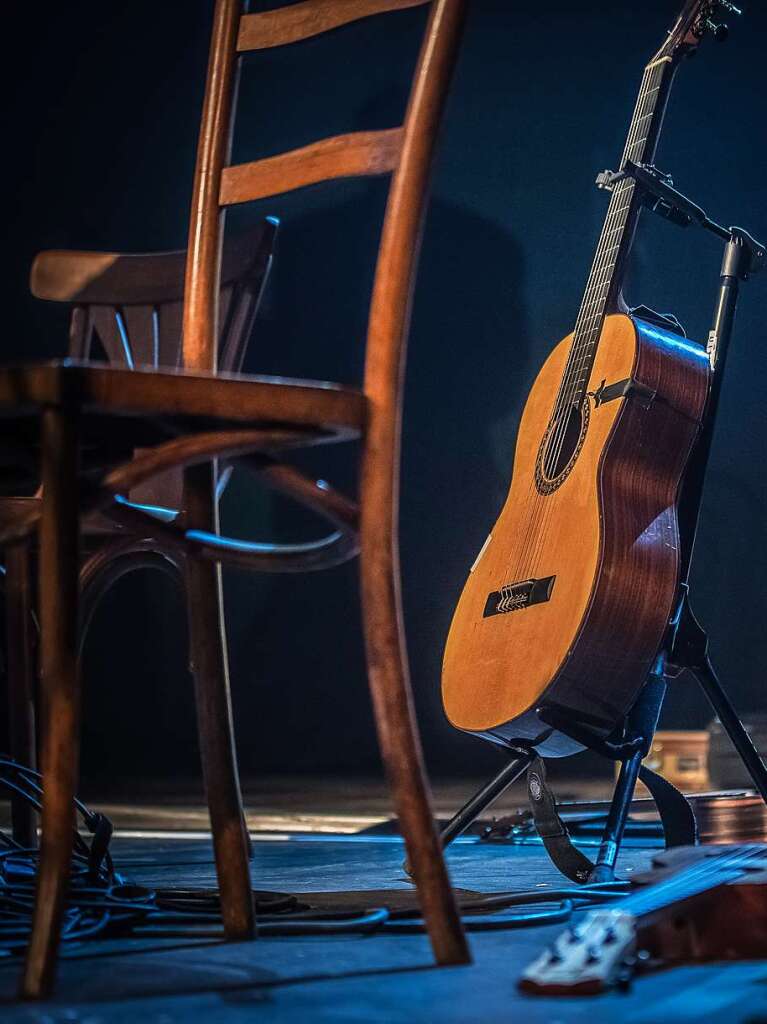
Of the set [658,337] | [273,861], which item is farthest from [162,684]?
[658,337]

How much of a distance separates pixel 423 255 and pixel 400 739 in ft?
8.23

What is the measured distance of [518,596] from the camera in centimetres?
163

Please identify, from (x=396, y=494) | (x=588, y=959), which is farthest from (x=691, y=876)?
(x=396, y=494)

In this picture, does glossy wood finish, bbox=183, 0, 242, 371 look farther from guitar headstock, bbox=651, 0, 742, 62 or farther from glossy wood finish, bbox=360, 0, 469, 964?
guitar headstock, bbox=651, 0, 742, 62

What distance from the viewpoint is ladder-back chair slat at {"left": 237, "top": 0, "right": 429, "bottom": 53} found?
1083 millimetres

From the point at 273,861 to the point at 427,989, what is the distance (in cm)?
98

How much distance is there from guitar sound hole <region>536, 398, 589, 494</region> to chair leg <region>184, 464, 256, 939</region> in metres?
0.63

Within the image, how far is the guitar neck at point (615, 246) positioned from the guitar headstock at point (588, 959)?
0.94 meters

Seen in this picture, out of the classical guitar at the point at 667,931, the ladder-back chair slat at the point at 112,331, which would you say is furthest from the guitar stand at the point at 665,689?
the ladder-back chair slat at the point at 112,331

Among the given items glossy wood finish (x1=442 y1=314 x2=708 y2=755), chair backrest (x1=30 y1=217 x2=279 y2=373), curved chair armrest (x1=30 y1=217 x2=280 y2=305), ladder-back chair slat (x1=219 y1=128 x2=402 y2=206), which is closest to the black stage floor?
glossy wood finish (x1=442 y1=314 x2=708 y2=755)

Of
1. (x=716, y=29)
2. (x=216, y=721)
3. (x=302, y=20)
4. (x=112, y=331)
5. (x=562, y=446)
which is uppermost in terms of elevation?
(x=716, y=29)

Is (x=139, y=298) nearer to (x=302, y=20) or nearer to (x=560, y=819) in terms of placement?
(x=302, y=20)

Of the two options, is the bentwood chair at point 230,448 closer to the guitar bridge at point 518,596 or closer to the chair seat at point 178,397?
the chair seat at point 178,397

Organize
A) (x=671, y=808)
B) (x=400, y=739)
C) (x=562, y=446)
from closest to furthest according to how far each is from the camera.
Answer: (x=400, y=739) < (x=671, y=808) < (x=562, y=446)
